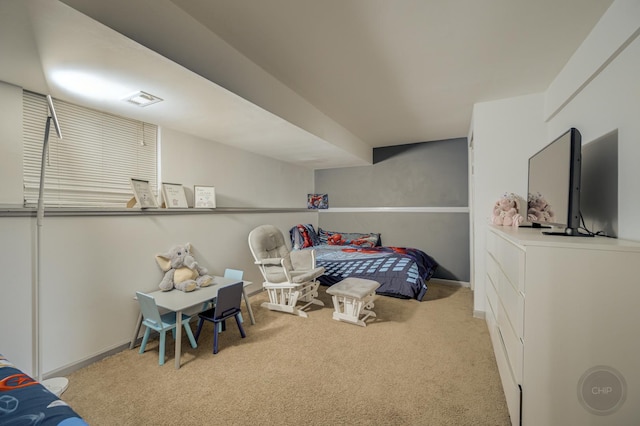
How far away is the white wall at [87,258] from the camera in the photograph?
1.84m

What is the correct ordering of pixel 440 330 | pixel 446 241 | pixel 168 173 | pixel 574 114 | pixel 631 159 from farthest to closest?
pixel 446 241
pixel 168 173
pixel 440 330
pixel 574 114
pixel 631 159

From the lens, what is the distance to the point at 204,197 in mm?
3209

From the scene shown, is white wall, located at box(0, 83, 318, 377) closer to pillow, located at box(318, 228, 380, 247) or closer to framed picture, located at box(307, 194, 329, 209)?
pillow, located at box(318, 228, 380, 247)

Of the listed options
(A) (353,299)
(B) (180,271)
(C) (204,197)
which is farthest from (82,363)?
(A) (353,299)

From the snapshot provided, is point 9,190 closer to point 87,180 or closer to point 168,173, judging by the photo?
point 87,180

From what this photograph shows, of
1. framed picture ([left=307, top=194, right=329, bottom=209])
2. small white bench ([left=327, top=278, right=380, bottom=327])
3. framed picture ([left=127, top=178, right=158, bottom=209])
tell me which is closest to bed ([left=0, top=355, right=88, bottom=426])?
framed picture ([left=127, top=178, right=158, bottom=209])

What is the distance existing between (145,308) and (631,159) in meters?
3.44

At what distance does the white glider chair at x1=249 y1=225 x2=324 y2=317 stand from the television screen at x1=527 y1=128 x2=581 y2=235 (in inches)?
93.5

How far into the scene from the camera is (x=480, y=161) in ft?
9.89

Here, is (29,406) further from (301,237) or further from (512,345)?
(301,237)

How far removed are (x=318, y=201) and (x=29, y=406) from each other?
5.07 meters

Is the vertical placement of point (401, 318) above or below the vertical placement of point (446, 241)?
below

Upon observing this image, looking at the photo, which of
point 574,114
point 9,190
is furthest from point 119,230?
point 574,114

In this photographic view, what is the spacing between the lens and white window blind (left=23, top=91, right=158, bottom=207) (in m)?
2.08
